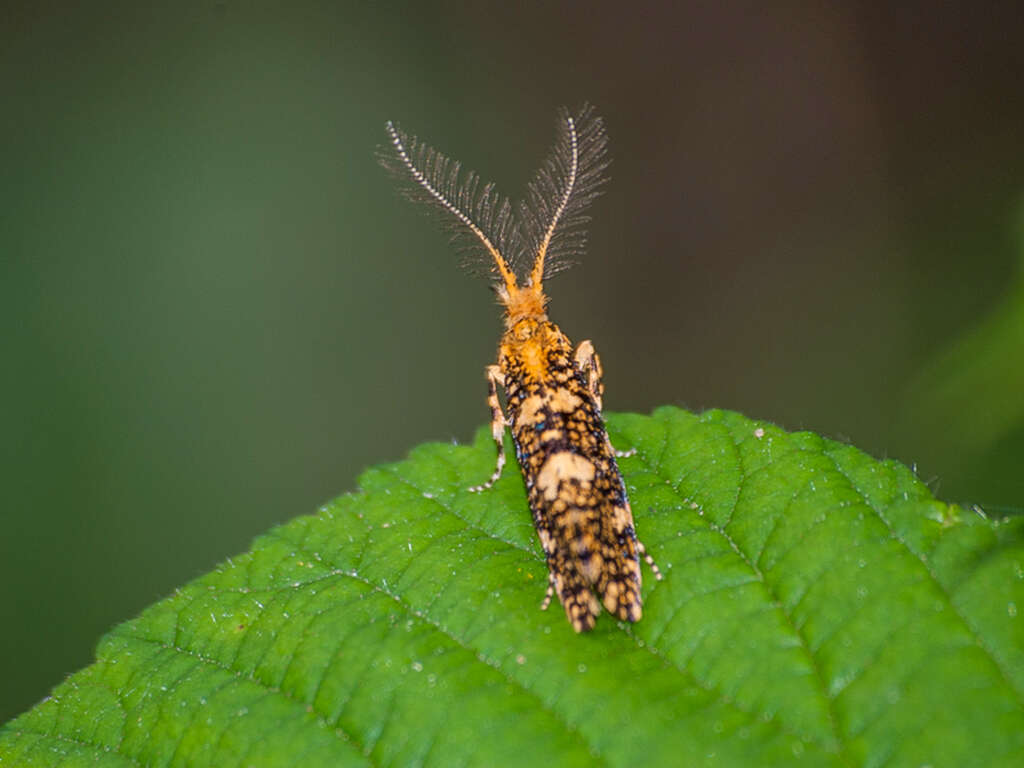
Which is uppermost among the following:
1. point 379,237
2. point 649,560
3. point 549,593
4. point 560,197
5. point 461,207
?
point 379,237

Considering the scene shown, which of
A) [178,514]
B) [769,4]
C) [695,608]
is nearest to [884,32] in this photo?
[769,4]

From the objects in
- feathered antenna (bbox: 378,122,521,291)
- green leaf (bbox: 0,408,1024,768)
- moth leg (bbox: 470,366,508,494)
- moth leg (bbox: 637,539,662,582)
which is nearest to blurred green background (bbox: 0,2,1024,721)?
feathered antenna (bbox: 378,122,521,291)

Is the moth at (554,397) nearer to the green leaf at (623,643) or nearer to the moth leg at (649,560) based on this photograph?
the moth leg at (649,560)

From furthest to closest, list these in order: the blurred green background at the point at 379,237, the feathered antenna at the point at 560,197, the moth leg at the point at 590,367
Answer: the blurred green background at the point at 379,237, the feathered antenna at the point at 560,197, the moth leg at the point at 590,367

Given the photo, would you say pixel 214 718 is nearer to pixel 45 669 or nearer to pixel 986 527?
pixel 986 527

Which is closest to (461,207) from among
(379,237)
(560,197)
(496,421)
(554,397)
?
(560,197)

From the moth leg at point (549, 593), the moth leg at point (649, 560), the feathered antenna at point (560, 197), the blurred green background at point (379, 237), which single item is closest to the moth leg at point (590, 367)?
the feathered antenna at point (560, 197)

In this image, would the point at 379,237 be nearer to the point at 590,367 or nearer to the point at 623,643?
the point at 590,367
